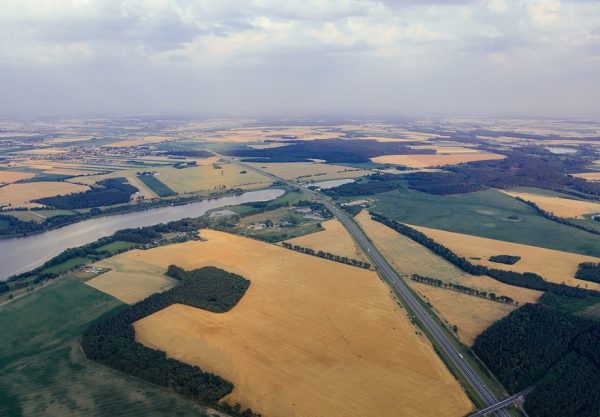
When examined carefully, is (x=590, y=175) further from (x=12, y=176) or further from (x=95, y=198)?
(x=12, y=176)

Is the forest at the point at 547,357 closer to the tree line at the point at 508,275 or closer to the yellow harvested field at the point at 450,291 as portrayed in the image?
the yellow harvested field at the point at 450,291

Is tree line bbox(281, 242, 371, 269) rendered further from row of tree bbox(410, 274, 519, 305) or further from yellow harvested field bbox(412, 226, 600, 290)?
yellow harvested field bbox(412, 226, 600, 290)

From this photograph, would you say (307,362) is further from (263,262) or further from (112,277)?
(112,277)

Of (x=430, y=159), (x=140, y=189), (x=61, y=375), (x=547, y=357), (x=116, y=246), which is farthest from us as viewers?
(x=430, y=159)

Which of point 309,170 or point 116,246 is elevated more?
point 309,170

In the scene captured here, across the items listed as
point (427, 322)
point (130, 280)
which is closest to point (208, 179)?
point (130, 280)
